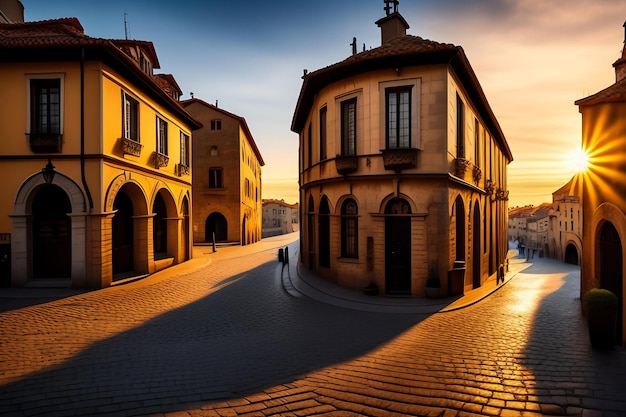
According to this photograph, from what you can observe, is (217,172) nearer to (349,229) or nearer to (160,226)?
(160,226)

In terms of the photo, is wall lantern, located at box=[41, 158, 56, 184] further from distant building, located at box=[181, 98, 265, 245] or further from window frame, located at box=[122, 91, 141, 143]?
distant building, located at box=[181, 98, 265, 245]

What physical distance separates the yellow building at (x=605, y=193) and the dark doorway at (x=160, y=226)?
19.7 metres

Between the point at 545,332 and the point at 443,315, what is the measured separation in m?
2.62

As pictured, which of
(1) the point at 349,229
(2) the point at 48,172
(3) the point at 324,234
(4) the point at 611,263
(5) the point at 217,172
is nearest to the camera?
(4) the point at 611,263

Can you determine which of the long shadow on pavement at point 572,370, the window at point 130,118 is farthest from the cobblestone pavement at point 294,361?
the window at point 130,118

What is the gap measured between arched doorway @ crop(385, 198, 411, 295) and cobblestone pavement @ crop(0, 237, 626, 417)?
2443mm

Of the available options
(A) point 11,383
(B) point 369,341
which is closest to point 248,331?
(B) point 369,341

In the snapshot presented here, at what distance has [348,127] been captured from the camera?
14797mm

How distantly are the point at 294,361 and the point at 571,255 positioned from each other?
59253mm

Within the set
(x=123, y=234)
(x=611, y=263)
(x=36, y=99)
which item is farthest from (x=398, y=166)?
(x=36, y=99)

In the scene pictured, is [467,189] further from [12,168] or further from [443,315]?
[12,168]

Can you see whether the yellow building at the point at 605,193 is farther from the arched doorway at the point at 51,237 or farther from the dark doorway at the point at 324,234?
the arched doorway at the point at 51,237

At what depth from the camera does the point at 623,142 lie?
8.73 metres

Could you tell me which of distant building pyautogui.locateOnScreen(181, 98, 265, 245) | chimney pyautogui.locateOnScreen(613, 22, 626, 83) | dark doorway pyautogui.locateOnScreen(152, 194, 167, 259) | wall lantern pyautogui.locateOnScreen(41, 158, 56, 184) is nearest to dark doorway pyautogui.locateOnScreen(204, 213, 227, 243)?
distant building pyautogui.locateOnScreen(181, 98, 265, 245)
